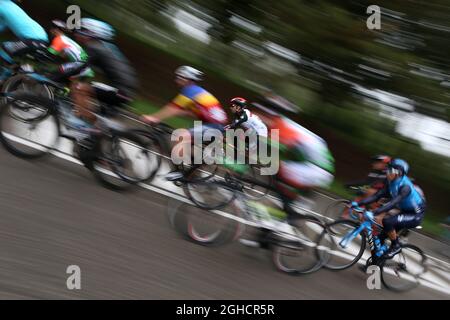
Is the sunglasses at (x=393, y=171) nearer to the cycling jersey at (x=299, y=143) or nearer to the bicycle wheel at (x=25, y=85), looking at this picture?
the cycling jersey at (x=299, y=143)

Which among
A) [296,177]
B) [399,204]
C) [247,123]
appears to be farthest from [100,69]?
[399,204]

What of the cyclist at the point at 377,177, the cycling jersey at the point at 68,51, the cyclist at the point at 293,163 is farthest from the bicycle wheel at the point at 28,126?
the cyclist at the point at 377,177

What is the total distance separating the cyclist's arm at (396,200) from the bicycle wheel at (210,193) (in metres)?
1.80

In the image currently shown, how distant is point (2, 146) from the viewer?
5789mm

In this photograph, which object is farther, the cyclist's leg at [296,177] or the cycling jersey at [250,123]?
the cycling jersey at [250,123]

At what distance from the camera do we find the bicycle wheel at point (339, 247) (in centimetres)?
561

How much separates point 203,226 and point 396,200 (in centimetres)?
232

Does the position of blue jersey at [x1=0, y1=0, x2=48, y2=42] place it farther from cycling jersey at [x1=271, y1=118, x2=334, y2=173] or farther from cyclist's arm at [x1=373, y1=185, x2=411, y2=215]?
cyclist's arm at [x1=373, y1=185, x2=411, y2=215]

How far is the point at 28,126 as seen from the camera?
18.0 ft

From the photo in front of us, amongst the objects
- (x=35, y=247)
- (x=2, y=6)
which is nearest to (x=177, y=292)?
(x=35, y=247)

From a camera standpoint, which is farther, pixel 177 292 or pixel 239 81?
pixel 239 81

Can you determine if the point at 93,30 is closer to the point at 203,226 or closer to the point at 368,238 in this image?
the point at 203,226

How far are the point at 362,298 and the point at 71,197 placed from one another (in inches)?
139
